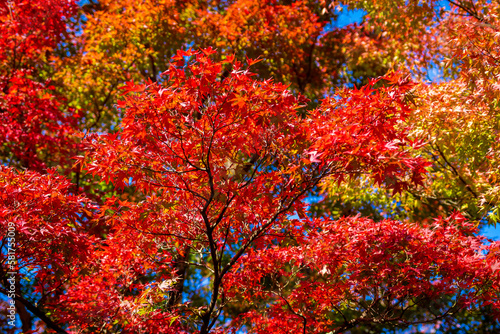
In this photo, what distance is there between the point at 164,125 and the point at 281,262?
2489mm

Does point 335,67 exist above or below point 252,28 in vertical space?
above

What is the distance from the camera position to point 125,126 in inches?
150

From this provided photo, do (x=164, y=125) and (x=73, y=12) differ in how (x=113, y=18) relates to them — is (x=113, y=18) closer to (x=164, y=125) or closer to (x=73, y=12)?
(x=73, y=12)

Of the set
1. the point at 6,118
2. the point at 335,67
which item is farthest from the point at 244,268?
the point at 335,67

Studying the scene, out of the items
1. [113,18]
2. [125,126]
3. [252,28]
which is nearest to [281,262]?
[125,126]

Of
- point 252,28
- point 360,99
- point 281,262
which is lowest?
point 281,262

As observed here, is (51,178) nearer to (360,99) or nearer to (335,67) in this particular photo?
(360,99)

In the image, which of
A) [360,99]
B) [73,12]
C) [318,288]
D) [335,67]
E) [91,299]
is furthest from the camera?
[335,67]

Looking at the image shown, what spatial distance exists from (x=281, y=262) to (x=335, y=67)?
291 inches

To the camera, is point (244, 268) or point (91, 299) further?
point (244, 268)

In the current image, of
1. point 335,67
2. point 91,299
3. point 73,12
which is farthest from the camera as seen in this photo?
point 335,67

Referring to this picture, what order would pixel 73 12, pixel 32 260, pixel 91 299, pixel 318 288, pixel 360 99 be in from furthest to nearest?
pixel 73 12, pixel 318 288, pixel 91 299, pixel 32 260, pixel 360 99

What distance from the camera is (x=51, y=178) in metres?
4.59

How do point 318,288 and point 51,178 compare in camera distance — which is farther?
point 318,288
